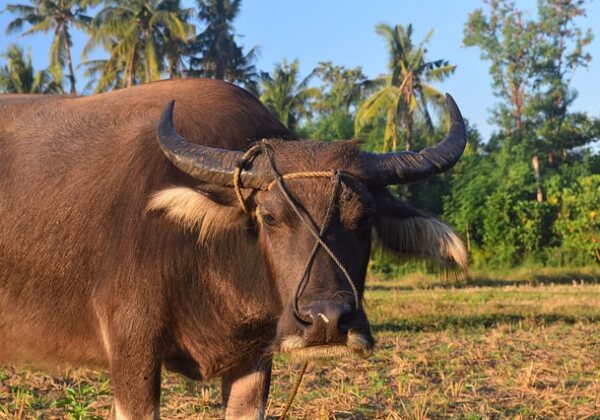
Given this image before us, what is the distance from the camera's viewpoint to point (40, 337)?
10.5ft

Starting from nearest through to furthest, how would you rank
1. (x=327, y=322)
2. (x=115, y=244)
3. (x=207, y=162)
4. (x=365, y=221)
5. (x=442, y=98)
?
1. (x=327, y=322)
2. (x=365, y=221)
3. (x=207, y=162)
4. (x=115, y=244)
5. (x=442, y=98)

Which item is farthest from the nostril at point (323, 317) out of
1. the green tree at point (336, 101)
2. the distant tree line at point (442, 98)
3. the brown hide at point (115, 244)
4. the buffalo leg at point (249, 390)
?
the green tree at point (336, 101)

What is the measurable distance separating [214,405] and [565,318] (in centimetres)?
714

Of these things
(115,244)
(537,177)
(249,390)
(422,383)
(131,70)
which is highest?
(131,70)

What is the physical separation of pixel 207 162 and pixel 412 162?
82 centimetres

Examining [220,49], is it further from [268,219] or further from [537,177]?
[268,219]

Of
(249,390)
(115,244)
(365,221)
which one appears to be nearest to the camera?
(365,221)

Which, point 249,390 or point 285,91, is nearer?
point 249,390

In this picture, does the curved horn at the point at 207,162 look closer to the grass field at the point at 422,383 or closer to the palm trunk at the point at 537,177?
the grass field at the point at 422,383

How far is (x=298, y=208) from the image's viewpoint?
8.14 feet

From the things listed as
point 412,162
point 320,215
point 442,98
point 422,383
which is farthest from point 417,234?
point 442,98

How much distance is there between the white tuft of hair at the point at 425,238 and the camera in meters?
2.93

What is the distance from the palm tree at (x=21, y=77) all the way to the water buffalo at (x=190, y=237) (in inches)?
1097

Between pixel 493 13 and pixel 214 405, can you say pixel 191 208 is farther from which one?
pixel 493 13
